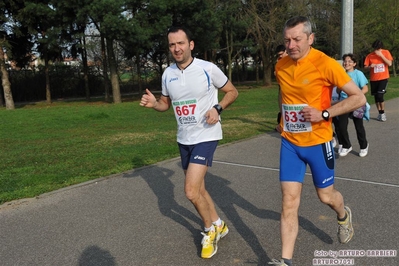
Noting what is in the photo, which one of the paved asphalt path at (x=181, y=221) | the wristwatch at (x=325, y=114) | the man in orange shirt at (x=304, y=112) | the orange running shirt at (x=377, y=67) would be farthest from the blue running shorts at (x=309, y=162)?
the orange running shirt at (x=377, y=67)

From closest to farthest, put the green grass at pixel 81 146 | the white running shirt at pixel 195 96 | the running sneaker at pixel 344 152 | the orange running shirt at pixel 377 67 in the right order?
the white running shirt at pixel 195 96 → the green grass at pixel 81 146 → the running sneaker at pixel 344 152 → the orange running shirt at pixel 377 67

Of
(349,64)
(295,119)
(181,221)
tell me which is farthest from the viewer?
(349,64)

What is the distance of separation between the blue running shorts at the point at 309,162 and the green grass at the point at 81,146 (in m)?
3.79

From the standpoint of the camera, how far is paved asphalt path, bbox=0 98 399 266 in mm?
3623

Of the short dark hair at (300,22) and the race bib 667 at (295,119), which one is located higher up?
the short dark hair at (300,22)

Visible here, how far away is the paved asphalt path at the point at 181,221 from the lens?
362 cm

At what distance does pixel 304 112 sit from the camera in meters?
3.02

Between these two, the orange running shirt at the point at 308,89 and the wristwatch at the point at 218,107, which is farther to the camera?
the wristwatch at the point at 218,107

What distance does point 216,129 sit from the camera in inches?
146

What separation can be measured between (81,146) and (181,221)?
5.32 meters

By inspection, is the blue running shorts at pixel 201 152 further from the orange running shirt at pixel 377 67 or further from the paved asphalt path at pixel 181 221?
the orange running shirt at pixel 377 67

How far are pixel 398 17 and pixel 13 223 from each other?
153 ft

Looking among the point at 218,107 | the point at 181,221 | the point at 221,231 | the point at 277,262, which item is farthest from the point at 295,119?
the point at 181,221

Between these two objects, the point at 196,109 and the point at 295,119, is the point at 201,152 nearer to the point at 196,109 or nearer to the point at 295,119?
the point at 196,109
